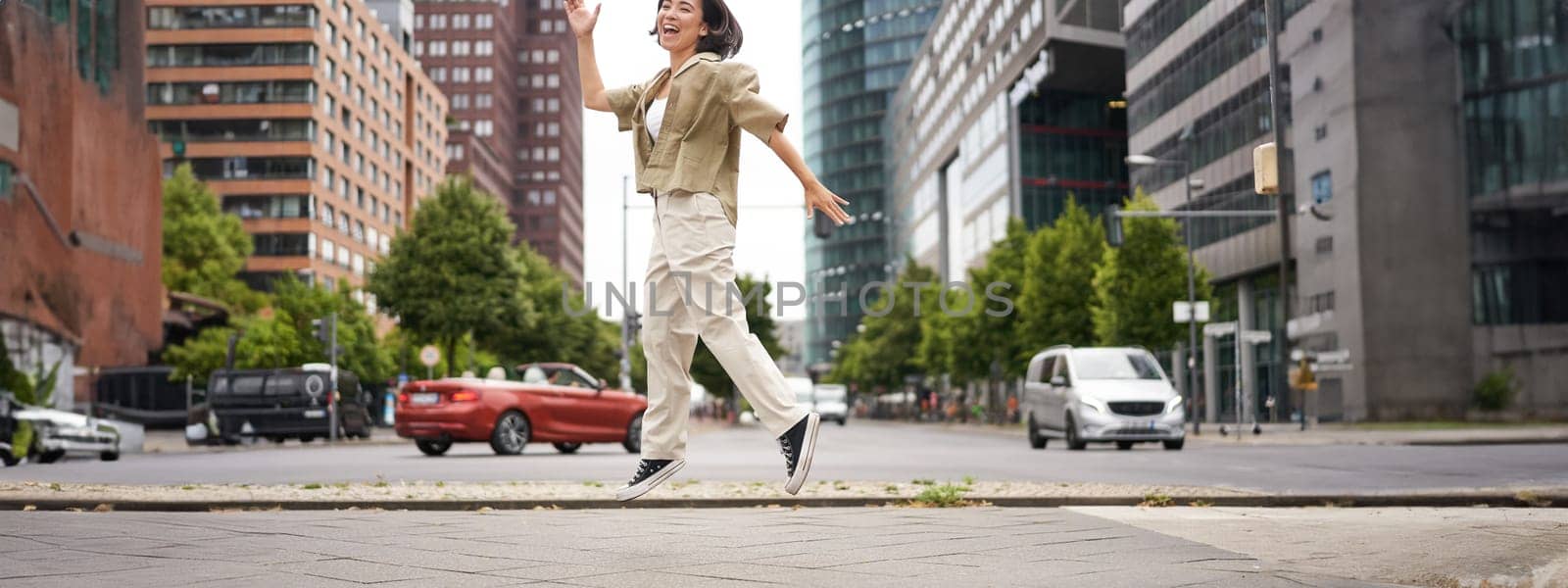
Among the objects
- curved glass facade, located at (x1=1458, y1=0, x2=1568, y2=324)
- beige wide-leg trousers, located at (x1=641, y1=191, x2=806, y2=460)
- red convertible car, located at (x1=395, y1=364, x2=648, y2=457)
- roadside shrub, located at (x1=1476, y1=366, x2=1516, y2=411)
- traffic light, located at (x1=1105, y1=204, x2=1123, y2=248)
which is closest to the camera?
beige wide-leg trousers, located at (x1=641, y1=191, x2=806, y2=460)

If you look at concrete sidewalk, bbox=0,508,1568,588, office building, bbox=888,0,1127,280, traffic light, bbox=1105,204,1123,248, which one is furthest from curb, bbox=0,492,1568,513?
office building, bbox=888,0,1127,280

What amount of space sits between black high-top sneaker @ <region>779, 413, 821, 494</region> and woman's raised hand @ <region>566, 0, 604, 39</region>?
166 centimetres

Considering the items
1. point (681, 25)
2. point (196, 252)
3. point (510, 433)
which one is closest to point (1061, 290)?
point (510, 433)

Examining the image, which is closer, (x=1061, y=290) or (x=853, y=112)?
(x=1061, y=290)

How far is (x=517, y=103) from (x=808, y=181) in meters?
169

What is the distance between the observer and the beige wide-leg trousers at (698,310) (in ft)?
17.4

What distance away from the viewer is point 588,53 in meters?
5.80

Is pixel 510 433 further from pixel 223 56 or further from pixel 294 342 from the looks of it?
pixel 223 56

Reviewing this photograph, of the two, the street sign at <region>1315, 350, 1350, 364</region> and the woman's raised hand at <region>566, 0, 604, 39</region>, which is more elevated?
the woman's raised hand at <region>566, 0, 604, 39</region>

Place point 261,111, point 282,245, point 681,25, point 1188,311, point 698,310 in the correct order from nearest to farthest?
point 698,310 < point 681,25 < point 1188,311 < point 261,111 < point 282,245

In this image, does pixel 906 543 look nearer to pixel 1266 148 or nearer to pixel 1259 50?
pixel 1266 148

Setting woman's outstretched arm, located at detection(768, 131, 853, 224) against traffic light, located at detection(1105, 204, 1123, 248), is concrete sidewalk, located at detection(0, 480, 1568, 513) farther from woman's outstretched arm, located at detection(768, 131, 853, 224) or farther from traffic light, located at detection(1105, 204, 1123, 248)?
traffic light, located at detection(1105, 204, 1123, 248)

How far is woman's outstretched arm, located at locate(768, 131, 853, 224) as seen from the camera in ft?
17.7

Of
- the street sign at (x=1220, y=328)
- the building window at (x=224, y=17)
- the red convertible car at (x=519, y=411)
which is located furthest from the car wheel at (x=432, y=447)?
the building window at (x=224, y=17)
